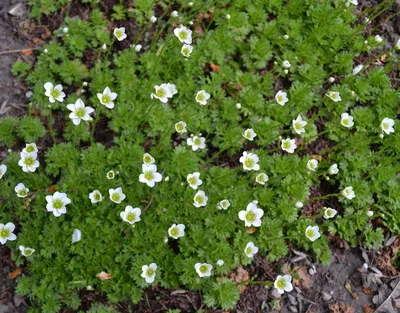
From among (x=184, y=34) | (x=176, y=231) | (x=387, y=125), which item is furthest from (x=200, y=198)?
(x=387, y=125)

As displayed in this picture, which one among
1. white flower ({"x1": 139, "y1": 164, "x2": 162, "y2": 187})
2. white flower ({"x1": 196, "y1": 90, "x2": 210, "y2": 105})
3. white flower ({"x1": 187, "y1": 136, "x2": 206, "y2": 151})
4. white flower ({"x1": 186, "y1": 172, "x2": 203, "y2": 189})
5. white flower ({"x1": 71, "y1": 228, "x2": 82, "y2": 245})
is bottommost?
white flower ({"x1": 71, "y1": 228, "x2": 82, "y2": 245})

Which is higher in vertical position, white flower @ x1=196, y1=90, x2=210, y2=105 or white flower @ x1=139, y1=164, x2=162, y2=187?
white flower @ x1=196, y1=90, x2=210, y2=105

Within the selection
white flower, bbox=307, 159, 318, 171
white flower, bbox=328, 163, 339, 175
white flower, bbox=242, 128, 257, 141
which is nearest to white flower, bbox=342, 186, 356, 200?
white flower, bbox=328, 163, 339, 175

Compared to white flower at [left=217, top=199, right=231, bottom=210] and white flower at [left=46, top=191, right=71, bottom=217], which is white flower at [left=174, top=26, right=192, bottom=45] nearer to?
white flower at [left=217, top=199, right=231, bottom=210]

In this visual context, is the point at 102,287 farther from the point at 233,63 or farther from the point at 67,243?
the point at 233,63

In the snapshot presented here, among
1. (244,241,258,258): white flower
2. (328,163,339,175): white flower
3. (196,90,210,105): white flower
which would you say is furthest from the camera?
(196,90,210,105): white flower

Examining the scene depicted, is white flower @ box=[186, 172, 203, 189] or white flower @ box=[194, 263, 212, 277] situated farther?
white flower @ box=[186, 172, 203, 189]

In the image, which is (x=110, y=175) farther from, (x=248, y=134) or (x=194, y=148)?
(x=248, y=134)

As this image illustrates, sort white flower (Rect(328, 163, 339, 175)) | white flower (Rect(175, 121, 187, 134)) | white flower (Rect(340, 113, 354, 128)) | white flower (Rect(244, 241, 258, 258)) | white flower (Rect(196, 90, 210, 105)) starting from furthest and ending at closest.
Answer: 1. white flower (Rect(340, 113, 354, 128))
2. white flower (Rect(196, 90, 210, 105))
3. white flower (Rect(328, 163, 339, 175))
4. white flower (Rect(175, 121, 187, 134))
5. white flower (Rect(244, 241, 258, 258))
